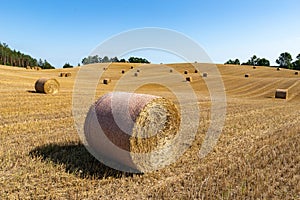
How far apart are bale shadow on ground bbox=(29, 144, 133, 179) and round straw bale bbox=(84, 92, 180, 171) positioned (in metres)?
0.24

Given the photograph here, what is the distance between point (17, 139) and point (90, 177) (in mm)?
3219

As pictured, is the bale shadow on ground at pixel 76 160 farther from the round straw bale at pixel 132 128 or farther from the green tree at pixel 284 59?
the green tree at pixel 284 59

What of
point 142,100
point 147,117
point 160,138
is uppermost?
point 142,100

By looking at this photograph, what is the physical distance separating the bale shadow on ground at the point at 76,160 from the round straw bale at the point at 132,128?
24 cm

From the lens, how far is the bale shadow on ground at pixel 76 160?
4.68m

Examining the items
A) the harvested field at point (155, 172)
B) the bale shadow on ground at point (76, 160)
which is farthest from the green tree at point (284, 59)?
the bale shadow on ground at point (76, 160)

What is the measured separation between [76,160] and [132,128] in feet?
5.05

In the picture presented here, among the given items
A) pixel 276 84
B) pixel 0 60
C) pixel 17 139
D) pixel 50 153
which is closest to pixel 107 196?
pixel 50 153

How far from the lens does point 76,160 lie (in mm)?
5188

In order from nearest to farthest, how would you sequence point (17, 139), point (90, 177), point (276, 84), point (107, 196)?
point (107, 196) → point (90, 177) → point (17, 139) → point (276, 84)

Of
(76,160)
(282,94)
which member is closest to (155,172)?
(76,160)

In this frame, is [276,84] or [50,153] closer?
[50,153]

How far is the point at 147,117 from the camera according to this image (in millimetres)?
4891

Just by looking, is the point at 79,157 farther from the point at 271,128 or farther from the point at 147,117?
the point at 271,128
